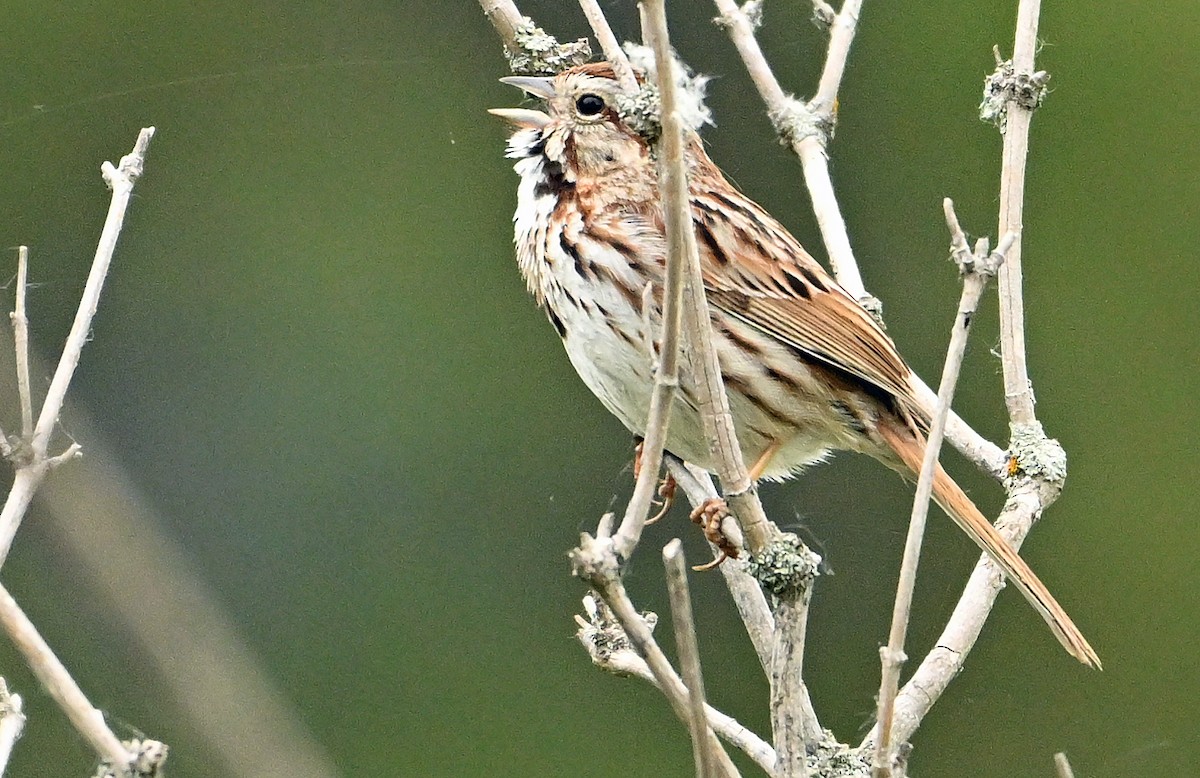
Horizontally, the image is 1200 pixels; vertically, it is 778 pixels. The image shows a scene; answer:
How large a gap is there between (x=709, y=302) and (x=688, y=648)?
1227 mm

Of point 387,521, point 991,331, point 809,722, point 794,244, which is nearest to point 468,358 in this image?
point 387,521

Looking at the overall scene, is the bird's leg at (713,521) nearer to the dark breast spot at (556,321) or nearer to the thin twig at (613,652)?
the thin twig at (613,652)

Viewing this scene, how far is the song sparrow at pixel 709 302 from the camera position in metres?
2.75

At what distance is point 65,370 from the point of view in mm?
2102

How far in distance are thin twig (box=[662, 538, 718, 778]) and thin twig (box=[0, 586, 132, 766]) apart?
1.82 feet

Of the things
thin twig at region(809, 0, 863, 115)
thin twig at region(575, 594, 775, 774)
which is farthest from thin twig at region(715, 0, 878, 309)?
thin twig at region(575, 594, 775, 774)

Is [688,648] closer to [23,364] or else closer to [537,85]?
[23,364]

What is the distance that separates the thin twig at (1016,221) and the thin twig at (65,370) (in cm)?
122

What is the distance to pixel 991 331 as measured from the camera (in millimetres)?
5934

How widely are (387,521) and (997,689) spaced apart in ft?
8.05

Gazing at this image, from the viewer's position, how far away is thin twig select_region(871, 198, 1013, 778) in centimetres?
177

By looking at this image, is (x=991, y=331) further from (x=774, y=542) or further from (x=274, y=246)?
(x=774, y=542)

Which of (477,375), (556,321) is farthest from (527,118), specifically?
(477,375)

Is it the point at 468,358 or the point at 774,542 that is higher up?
the point at 468,358
